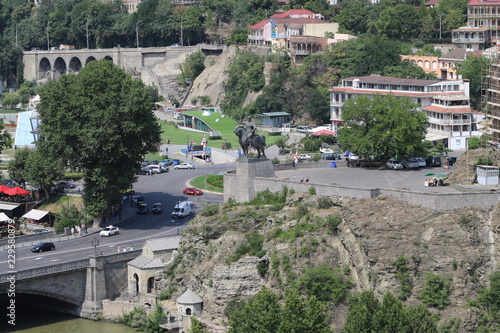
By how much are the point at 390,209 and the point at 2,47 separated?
141 metres

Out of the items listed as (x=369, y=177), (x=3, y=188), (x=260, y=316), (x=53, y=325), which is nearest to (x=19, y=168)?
(x=3, y=188)

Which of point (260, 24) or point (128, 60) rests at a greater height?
point (260, 24)

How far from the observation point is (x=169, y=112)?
151125 mm

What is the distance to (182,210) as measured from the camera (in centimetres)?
9012

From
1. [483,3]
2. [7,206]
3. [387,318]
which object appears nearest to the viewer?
[387,318]

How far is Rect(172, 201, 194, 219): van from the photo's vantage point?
89.9 meters

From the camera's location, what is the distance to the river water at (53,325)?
73.7 m

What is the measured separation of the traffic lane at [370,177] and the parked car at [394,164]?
20.3 inches

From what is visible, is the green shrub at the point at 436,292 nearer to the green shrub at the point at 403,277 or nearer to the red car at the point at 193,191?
the green shrub at the point at 403,277

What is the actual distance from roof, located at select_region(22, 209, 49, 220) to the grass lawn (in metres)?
13.5

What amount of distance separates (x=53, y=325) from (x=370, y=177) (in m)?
23.6

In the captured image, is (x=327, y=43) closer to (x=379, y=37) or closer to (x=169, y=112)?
(x=379, y=37)

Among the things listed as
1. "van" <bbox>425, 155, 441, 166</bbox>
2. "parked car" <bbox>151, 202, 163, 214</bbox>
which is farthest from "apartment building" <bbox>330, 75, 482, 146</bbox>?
"parked car" <bbox>151, 202, 163, 214</bbox>

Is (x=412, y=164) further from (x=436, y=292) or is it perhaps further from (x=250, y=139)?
(x=436, y=292)
